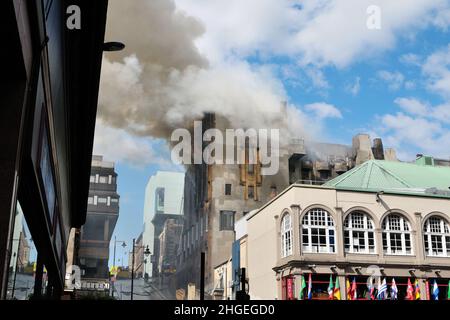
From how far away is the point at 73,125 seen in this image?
12.2 metres

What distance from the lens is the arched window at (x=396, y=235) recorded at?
136 ft

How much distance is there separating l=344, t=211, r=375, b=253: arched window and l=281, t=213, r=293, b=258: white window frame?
4.13 metres

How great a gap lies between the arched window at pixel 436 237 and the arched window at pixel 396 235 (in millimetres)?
1429

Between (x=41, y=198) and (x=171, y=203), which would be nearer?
(x=41, y=198)

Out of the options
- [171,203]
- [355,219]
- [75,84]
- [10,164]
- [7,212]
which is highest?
[171,203]

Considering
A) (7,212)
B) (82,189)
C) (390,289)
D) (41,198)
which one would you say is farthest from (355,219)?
(7,212)

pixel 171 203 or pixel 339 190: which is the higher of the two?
pixel 171 203

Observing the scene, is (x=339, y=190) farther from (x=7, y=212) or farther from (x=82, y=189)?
(x=7, y=212)

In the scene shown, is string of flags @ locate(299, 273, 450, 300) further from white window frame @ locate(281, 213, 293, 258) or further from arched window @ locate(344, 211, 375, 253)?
white window frame @ locate(281, 213, 293, 258)

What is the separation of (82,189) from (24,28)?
563 inches

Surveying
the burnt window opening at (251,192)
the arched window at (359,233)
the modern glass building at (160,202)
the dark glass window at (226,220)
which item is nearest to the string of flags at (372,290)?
the arched window at (359,233)

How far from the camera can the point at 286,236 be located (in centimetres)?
4109

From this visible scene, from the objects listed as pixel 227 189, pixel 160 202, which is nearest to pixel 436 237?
pixel 227 189

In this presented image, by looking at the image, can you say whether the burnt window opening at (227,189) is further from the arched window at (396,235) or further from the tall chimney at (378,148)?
the arched window at (396,235)
